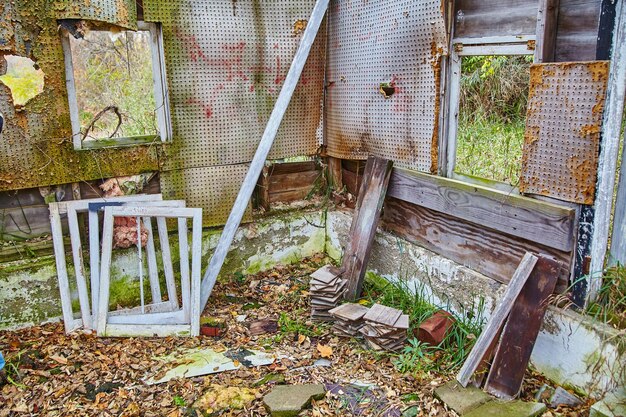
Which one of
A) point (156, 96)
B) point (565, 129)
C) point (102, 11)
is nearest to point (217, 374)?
point (156, 96)

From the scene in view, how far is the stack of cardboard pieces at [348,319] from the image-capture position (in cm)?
398

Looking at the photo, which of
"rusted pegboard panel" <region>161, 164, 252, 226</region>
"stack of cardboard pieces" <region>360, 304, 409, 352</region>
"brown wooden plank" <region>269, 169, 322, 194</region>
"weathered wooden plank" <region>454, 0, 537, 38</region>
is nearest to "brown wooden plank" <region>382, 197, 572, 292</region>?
"stack of cardboard pieces" <region>360, 304, 409, 352</region>

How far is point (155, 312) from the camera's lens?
4.36m

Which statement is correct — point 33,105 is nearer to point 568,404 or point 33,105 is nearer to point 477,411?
point 477,411

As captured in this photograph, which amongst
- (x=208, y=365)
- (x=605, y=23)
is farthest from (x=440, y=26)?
(x=208, y=365)

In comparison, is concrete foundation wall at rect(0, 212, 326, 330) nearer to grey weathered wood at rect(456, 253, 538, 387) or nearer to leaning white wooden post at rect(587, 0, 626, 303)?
grey weathered wood at rect(456, 253, 538, 387)

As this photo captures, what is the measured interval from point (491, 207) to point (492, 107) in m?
3.56

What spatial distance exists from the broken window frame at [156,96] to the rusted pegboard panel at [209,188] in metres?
0.40

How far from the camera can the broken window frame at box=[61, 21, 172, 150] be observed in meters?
4.06

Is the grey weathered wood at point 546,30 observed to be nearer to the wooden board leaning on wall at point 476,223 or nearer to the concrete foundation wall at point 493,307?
the wooden board leaning on wall at point 476,223

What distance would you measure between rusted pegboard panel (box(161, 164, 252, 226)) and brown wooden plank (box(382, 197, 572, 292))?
1.54 m

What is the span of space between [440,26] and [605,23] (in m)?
1.24

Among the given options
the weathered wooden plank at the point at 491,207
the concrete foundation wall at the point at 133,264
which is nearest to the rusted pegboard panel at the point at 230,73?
the concrete foundation wall at the point at 133,264

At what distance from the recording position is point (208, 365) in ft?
12.0
